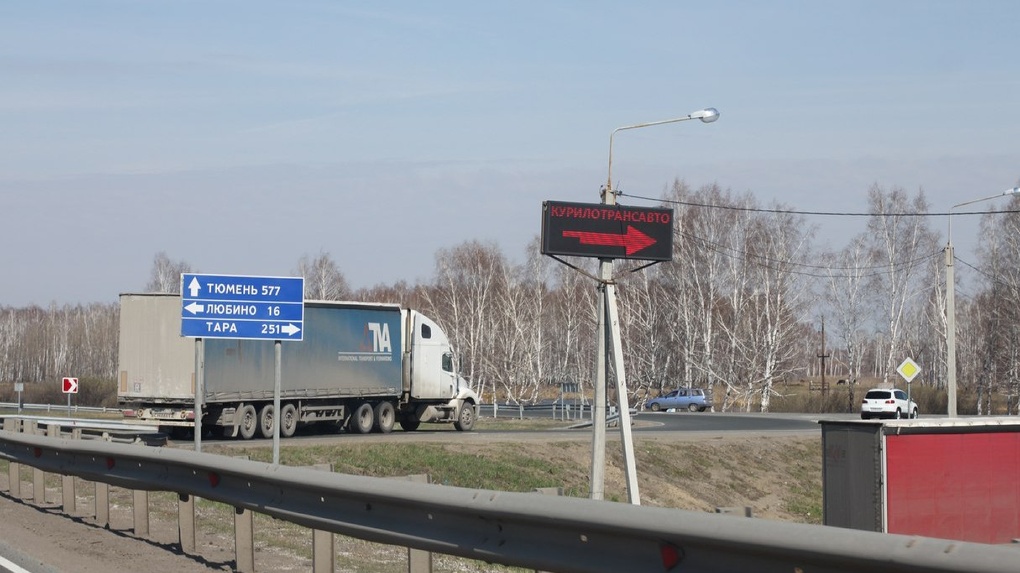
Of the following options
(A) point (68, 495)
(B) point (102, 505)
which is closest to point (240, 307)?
(A) point (68, 495)

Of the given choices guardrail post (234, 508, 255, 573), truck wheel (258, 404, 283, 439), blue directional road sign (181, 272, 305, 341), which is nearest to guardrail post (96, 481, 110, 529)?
guardrail post (234, 508, 255, 573)

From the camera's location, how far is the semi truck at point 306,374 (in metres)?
30.7

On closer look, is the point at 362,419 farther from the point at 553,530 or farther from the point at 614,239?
the point at 553,530

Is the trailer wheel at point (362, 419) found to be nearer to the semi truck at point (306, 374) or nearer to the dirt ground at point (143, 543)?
the semi truck at point (306, 374)

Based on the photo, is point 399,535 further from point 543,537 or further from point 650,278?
point 650,278

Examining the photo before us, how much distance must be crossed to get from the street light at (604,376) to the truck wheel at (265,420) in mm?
11167

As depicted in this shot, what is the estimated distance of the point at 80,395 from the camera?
8056cm

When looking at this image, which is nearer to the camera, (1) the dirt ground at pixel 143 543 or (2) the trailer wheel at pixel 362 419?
(1) the dirt ground at pixel 143 543

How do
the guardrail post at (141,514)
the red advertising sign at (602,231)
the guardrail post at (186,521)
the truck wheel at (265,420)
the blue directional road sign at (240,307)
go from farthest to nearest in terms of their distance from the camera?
the truck wheel at (265,420), the red advertising sign at (602,231), the blue directional road sign at (240,307), the guardrail post at (141,514), the guardrail post at (186,521)

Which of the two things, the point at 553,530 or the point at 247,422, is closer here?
the point at 553,530

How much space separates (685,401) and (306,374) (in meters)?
40.4

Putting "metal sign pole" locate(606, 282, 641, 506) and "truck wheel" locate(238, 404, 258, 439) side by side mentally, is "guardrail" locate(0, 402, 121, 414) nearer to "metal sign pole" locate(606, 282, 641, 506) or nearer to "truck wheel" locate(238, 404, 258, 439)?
"truck wheel" locate(238, 404, 258, 439)

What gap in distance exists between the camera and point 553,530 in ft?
19.3

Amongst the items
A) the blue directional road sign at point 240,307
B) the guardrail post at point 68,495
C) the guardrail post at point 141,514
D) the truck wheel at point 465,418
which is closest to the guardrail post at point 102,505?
the guardrail post at point 141,514
